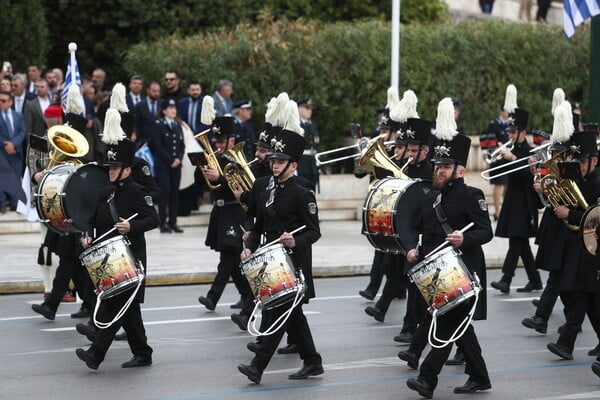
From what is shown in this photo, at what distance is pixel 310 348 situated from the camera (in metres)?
11.5

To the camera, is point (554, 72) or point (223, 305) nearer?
point (223, 305)

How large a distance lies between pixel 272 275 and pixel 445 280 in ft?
4.27

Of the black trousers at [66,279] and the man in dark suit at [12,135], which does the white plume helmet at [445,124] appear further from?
the man in dark suit at [12,135]

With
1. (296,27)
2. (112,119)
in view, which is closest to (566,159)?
(112,119)

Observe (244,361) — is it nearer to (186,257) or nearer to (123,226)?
(123,226)

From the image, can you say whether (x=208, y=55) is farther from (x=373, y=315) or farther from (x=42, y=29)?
(x=373, y=315)

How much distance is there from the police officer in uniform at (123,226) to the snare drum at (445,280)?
2.52 m

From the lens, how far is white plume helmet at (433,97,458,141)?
11453mm

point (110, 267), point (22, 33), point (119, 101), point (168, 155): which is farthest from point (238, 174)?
point (22, 33)

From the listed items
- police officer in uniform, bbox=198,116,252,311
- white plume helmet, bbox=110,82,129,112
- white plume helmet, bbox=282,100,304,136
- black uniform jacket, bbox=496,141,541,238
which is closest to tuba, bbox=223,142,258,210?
police officer in uniform, bbox=198,116,252,311

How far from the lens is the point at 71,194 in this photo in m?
13.5

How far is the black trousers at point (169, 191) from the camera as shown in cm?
2131

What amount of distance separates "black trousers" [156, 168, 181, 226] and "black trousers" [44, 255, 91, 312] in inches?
260

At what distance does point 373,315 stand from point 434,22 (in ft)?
54.0
